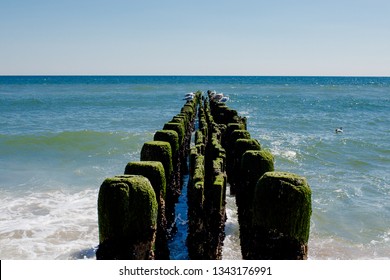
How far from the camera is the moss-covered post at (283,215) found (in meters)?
5.91

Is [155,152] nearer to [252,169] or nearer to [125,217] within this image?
[252,169]

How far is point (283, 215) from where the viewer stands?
5938mm

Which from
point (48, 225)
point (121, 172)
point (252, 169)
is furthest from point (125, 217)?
point (121, 172)

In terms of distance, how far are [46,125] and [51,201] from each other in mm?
21997

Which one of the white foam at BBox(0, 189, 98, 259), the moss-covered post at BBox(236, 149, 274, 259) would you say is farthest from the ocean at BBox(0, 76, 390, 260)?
the moss-covered post at BBox(236, 149, 274, 259)

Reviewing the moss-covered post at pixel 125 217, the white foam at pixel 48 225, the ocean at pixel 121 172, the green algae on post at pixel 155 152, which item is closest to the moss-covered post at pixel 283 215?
the moss-covered post at pixel 125 217

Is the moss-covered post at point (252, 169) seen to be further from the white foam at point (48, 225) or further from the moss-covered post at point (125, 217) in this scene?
the white foam at point (48, 225)

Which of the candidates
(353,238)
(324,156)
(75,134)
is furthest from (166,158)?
A: (75,134)

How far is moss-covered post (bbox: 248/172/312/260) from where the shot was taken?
5.91m

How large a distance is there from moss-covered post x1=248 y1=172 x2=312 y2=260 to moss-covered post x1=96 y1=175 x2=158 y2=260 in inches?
60.5

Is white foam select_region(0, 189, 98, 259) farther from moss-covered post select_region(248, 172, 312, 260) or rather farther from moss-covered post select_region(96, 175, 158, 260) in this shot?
moss-covered post select_region(248, 172, 312, 260)

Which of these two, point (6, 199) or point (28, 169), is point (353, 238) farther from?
point (28, 169)

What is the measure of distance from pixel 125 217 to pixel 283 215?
212cm

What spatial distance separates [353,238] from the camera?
1198cm
